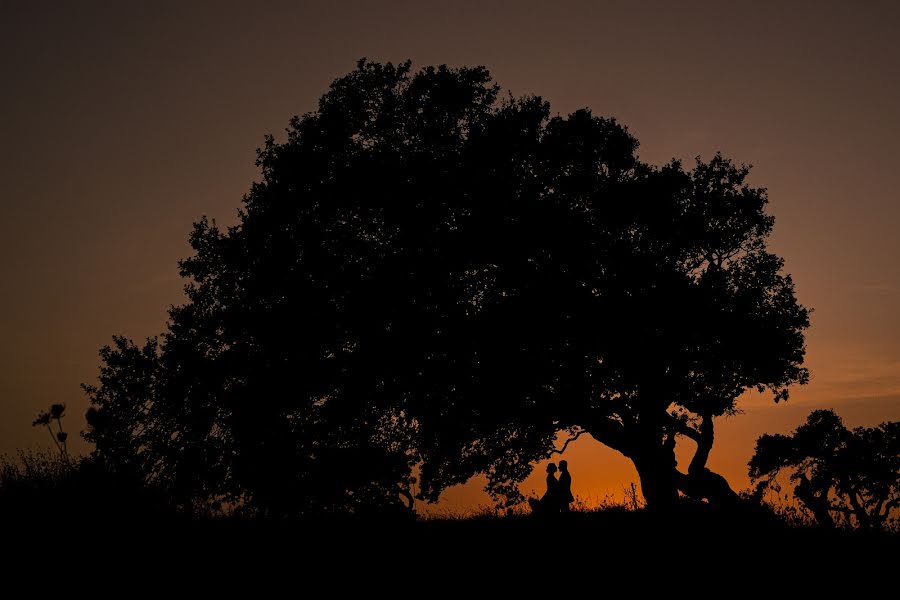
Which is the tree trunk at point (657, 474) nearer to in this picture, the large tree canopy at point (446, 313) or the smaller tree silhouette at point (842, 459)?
the large tree canopy at point (446, 313)

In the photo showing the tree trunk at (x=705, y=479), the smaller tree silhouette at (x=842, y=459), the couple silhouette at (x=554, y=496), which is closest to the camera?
the couple silhouette at (x=554, y=496)

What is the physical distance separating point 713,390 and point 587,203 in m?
7.40

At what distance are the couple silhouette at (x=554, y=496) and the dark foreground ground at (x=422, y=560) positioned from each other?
91.4 inches

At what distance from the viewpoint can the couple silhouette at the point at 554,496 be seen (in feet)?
58.2

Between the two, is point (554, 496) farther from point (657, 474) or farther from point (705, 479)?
point (705, 479)

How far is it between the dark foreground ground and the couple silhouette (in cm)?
232

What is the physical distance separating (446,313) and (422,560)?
31.8 ft

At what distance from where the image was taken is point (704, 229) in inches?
857

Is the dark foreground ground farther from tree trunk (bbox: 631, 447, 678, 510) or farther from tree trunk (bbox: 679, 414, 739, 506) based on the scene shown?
tree trunk (bbox: 631, 447, 678, 510)

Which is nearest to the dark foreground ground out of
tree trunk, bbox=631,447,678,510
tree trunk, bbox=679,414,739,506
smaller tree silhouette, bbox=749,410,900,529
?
tree trunk, bbox=679,414,739,506

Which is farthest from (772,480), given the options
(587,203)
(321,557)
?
(321,557)

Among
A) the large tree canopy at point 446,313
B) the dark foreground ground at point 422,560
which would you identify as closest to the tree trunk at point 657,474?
the large tree canopy at point 446,313

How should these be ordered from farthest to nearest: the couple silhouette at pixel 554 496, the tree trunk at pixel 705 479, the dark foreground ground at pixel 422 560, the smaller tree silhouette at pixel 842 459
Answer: the smaller tree silhouette at pixel 842 459
the tree trunk at pixel 705 479
the couple silhouette at pixel 554 496
the dark foreground ground at pixel 422 560

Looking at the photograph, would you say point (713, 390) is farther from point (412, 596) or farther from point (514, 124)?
point (412, 596)
